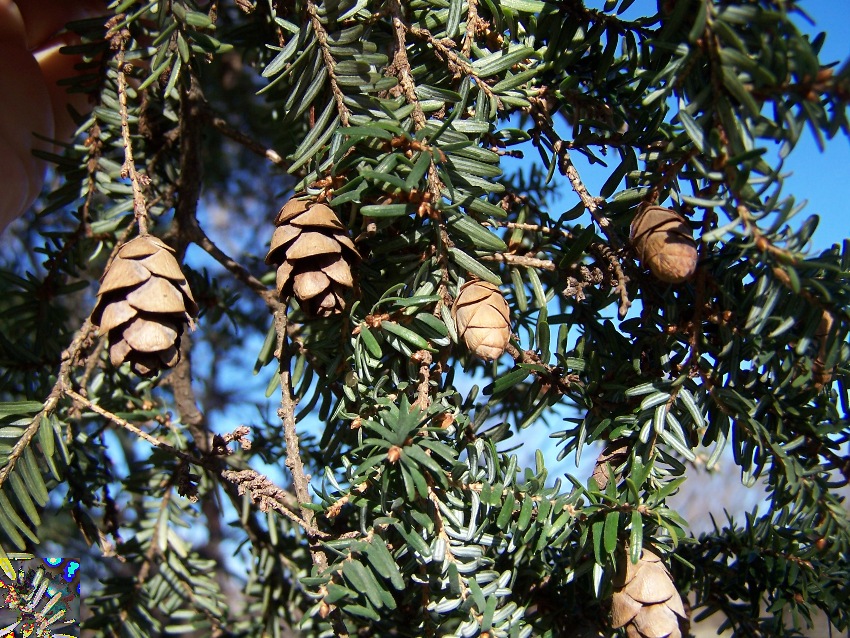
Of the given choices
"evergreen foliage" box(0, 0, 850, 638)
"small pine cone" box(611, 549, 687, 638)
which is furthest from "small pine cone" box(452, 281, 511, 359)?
"small pine cone" box(611, 549, 687, 638)

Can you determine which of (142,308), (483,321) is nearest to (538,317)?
(483,321)

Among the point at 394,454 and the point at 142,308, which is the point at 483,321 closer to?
the point at 394,454

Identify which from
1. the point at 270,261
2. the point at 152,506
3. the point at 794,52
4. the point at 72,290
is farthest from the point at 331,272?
the point at 152,506

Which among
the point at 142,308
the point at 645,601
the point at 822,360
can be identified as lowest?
the point at 645,601

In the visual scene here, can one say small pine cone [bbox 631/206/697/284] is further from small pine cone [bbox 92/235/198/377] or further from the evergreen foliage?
small pine cone [bbox 92/235/198/377]

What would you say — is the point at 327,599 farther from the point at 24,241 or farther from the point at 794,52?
the point at 24,241
